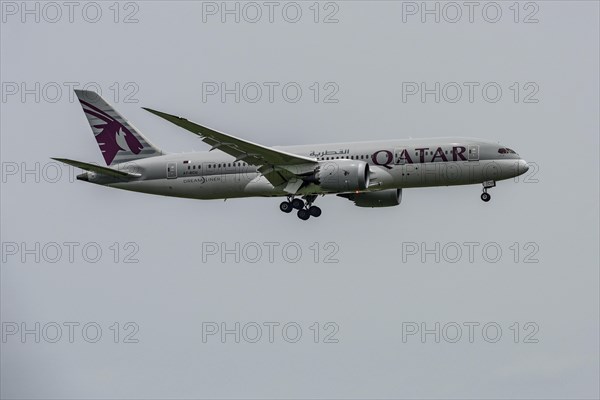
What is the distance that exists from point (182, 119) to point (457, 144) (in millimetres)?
14752

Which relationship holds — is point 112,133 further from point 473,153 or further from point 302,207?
point 473,153

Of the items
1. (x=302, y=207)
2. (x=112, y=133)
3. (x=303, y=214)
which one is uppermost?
(x=112, y=133)

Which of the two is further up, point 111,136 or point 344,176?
point 111,136

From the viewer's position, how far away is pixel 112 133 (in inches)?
3041

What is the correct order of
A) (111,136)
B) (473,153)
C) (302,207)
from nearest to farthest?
1. (473,153)
2. (302,207)
3. (111,136)

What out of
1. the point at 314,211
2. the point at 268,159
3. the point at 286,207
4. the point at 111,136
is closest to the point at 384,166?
the point at 314,211

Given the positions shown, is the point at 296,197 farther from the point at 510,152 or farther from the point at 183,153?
the point at 510,152

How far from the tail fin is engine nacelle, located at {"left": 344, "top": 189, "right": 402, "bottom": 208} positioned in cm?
1197

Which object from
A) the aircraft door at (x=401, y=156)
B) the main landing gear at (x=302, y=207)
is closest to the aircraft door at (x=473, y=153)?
the aircraft door at (x=401, y=156)

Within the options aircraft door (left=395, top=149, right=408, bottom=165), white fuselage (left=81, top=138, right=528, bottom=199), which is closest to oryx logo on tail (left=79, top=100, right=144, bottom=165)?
white fuselage (left=81, top=138, right=528, bottom=199)

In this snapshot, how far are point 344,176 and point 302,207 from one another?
540cm

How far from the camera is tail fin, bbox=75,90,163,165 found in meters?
75.4

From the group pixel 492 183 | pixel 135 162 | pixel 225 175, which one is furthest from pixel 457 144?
pixel 135 162

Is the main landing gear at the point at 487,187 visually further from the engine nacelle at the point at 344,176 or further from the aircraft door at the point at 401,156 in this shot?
the engine nacelle at the point at 344,176
